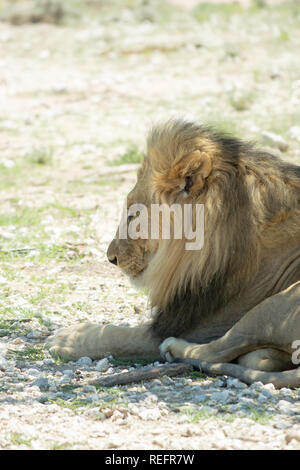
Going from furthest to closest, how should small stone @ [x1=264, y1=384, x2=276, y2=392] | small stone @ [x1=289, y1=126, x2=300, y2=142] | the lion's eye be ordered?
small stone @ [x1=289, y1=126, x2=300, y2=142] → the lion's eye → small stone @ [x1=264, y1=384, x2=276, y2=392]

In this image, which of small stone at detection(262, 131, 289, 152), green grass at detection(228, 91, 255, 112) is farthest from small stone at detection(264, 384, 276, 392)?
green grass at detection(228, 91, 255, 112)

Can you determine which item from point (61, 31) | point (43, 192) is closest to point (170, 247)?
point (43, 192)

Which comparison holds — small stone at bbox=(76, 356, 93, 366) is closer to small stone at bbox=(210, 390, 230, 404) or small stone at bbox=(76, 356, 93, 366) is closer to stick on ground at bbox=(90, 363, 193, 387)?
stick on ground at bbox=(90, 363, 193, 387)

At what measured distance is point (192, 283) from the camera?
4.18 metres

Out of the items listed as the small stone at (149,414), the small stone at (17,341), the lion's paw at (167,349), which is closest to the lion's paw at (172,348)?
the lion's paw at (167,349)

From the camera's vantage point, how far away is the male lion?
157 inches

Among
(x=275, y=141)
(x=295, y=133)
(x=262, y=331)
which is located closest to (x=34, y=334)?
(x=262, y=331)

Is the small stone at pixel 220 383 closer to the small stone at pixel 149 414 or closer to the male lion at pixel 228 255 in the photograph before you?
the male lion at pixel 228 255

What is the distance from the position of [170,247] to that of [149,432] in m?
1.18

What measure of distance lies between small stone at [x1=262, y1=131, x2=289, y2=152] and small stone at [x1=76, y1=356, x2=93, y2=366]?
4.45 metres

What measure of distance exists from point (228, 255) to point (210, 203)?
26 centimetres

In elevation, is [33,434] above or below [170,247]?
below

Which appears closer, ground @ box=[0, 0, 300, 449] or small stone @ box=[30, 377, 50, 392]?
ground @ box=[0, 0, 300, 449]

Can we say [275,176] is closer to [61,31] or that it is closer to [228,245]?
[228,245]
